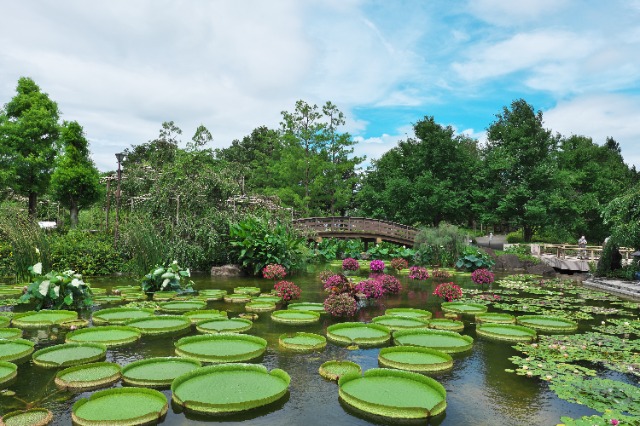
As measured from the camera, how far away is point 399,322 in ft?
22.6

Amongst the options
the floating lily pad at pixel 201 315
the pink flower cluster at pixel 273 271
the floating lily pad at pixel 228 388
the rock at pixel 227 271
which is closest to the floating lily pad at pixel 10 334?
the floating lily pad at pixel 201 315

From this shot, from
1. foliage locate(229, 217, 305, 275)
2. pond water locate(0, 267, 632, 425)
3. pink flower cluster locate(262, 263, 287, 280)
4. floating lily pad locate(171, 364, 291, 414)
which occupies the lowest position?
pond water locate(0, 267, 632, 425)

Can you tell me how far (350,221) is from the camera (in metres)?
23.6

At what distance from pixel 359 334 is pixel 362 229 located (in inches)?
694

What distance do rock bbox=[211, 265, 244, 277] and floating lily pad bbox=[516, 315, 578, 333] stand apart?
28.1 feet

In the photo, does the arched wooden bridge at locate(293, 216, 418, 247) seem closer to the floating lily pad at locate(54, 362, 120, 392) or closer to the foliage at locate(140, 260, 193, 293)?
the foliage at locate(140, 260, 193, 293)

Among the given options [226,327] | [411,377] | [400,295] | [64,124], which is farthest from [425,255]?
[64,124]

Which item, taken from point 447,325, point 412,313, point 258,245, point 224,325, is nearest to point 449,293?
point 412,313

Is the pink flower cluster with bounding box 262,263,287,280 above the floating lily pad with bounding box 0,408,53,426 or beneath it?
above

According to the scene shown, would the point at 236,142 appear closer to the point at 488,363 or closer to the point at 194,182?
the point at 194,182

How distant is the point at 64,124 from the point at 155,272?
19.3m

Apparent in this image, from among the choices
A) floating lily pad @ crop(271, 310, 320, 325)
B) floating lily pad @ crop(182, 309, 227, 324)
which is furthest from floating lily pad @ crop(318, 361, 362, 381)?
floating lily pad @ crop(182, 309, 227, 324)

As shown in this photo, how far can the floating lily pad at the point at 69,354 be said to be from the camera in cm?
474

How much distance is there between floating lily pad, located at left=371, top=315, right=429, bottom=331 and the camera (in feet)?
22.1
